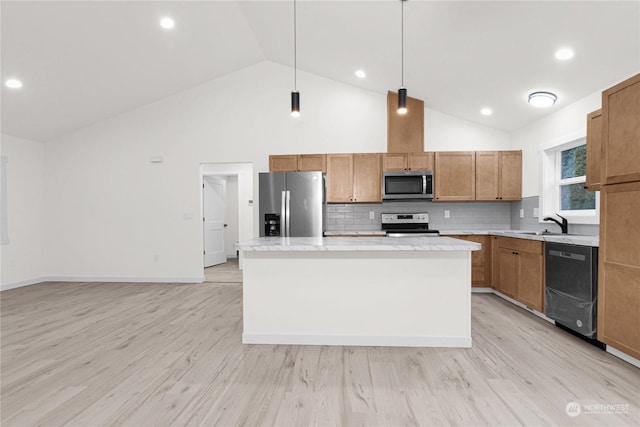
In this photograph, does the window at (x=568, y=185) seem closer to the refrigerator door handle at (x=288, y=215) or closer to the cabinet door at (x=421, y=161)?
the cabinet door at (x=421, y=161)

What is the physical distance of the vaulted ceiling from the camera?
9.08ft

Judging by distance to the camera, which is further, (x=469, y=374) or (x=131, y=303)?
(x=131, y=303)

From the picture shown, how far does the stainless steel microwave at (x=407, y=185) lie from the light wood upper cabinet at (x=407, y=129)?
0.38 m

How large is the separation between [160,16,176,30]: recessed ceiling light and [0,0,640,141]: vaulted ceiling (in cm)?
5

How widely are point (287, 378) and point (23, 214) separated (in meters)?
5.59

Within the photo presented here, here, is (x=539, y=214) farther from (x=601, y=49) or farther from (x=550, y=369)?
(x=550, y=369)

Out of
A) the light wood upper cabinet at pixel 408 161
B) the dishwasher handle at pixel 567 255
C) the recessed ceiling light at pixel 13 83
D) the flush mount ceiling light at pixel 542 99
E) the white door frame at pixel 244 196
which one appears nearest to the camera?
the dishwasher handle at pixel 567 255

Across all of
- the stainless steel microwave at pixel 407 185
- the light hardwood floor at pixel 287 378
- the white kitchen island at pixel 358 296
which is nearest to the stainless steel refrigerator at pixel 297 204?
the stainless steel microwave at pixel 407 185

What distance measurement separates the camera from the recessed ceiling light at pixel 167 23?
370 centimetres

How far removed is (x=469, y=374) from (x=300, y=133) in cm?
411

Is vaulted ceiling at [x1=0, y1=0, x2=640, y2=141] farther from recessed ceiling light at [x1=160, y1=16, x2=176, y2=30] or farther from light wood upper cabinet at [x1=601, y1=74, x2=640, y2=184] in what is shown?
light wood upper cabinet at [x1=601, y1=74, x2=640, y2=184]

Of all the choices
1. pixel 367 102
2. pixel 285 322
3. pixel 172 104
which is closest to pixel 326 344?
pixel 285 322

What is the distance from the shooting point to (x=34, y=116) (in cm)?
469

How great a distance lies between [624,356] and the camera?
235 cm
